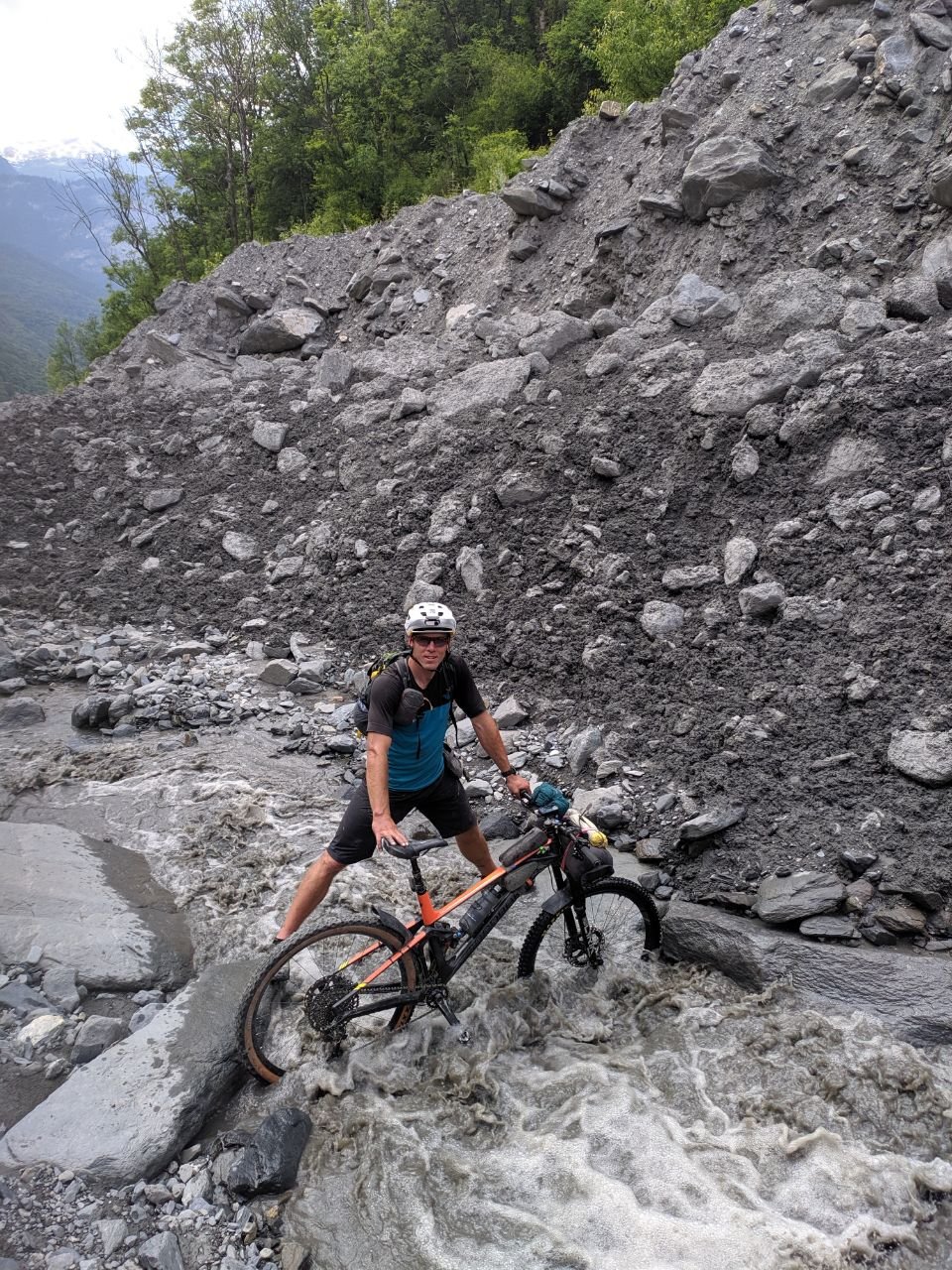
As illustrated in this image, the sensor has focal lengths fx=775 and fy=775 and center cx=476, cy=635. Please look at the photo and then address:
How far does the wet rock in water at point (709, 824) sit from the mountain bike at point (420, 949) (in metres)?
0.85

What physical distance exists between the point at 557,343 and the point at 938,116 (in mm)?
5061

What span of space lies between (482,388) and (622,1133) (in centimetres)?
919

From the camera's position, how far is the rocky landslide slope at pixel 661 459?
570 cm

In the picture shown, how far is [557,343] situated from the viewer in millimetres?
10883

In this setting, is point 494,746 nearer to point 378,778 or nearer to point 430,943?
point 378,778

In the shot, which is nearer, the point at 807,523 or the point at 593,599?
the point at 807,523

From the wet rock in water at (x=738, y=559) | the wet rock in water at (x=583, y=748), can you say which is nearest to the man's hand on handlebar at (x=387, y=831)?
the wet rock in water at (x=583, y=748)

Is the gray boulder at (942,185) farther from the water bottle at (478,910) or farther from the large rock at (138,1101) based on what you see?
the large rock at (138,1101)

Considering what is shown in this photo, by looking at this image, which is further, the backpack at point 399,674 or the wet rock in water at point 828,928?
the wet rock in water at point 828,928

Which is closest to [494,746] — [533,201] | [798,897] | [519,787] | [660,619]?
[519,787]

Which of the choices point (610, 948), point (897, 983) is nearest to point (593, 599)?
point (610, 948)

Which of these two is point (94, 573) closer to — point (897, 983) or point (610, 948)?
point (610, 948)

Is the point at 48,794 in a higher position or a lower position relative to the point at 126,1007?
higher

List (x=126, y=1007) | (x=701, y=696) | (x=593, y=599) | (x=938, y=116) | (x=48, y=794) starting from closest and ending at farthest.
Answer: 1. (x=126, y=1007)
2. (x=701, y=696)
3. (x=48, y=794)
4. (x=593, y=599)
5. (x=938, y=116)
